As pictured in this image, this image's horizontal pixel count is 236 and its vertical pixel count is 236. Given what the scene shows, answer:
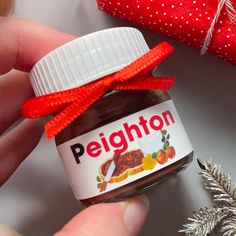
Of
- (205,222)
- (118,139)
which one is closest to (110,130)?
(118,139)

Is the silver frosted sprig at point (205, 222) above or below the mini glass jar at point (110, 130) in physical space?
below

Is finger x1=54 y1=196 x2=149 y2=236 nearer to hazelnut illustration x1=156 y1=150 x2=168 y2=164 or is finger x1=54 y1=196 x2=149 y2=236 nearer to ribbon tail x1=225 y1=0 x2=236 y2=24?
hazelnut illustration x1=156 y1=150 x2=168 y2=164

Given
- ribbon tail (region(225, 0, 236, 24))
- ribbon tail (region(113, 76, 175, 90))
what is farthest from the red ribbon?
ribbon tail (region(225, 0, 236, 24))

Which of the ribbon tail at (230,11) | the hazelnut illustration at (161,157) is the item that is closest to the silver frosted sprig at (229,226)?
the hazelnut illustration at (161,157)

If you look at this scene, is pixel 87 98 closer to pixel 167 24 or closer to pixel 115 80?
pixel 115 80

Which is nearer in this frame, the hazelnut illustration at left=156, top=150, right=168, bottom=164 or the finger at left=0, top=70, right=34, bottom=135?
the hazelnut illustration at left=156, top=150, right=168, bottom=164

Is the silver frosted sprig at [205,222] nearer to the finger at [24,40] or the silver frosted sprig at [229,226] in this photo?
the silver frosted sprig at [229,226]
